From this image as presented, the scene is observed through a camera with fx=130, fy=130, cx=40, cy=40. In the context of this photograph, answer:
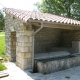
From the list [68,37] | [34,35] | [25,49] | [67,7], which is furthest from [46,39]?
[67,7]

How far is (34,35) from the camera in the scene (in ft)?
29.2

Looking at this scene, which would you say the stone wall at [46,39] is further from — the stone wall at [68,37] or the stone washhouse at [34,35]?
the stone wall at [68,37]

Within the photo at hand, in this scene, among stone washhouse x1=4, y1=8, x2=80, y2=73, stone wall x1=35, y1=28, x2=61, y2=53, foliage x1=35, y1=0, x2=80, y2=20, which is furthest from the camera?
foliage x1=35, y1=0, x2=80, y2=20

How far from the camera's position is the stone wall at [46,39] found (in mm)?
11125

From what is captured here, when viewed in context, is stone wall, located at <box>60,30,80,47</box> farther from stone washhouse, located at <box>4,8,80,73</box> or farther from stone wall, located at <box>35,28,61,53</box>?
stone wall, located at <box>35,28,61,53</box>

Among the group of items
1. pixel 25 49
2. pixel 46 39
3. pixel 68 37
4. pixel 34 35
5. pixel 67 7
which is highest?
pixel 67 7

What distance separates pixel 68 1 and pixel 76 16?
8.80 feet

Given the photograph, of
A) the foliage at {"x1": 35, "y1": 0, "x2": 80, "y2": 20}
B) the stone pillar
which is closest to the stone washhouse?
the stone pillar

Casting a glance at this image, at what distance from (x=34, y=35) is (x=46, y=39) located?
280cm

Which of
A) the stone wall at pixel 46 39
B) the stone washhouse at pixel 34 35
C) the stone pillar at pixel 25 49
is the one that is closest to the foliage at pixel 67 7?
the stone washhouse at pixel 34 35

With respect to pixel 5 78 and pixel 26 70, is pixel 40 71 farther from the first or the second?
pixel 5 78

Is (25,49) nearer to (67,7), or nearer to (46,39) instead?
(46,39)

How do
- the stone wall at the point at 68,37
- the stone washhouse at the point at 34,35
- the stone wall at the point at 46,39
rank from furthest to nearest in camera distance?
the stone wall at the point at 46,39
the stone wall at the point at 68,37
the stone washhouse at the point at 34,35

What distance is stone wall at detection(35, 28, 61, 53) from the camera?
36.5 ft
